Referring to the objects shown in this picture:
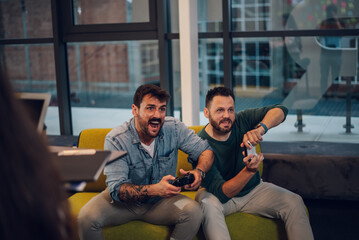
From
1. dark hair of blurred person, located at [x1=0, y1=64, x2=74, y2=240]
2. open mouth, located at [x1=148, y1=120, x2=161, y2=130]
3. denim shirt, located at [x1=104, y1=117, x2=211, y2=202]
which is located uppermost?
dark hair of blurred person, located at [x1=0, y1=64, x2=74, y2=240]

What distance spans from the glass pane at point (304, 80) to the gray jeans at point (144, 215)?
66.5 inches

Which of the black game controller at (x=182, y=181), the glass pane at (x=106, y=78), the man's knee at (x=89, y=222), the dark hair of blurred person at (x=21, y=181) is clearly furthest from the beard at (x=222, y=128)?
the dark hair of blurred person at (x=21, y=181)

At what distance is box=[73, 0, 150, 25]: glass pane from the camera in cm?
405

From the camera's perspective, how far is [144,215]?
2525 mm

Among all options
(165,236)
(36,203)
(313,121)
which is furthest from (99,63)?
(36,203)

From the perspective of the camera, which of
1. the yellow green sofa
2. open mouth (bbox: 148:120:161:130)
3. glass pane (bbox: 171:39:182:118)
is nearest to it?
the yellow green sofa

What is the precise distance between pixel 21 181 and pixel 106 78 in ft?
12.3

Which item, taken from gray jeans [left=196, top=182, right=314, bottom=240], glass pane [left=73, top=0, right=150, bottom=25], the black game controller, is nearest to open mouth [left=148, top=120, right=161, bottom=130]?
the black game controller

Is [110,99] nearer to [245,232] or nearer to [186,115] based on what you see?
[186,115]

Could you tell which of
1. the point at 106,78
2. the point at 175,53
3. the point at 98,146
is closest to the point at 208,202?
the point at 98,146

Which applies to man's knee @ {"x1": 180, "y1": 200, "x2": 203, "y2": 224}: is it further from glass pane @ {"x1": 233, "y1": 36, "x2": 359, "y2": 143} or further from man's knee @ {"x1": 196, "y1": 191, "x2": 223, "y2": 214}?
glass pane @ {"x1": 233, "y1": 36, "x2": 359, "y2": 143}

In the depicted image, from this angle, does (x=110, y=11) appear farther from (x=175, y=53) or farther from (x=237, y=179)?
(x=237, y=179)

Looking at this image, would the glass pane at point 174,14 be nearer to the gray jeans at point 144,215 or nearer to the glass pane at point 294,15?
the glass pane at point 294,15

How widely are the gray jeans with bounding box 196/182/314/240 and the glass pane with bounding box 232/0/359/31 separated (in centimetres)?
162
